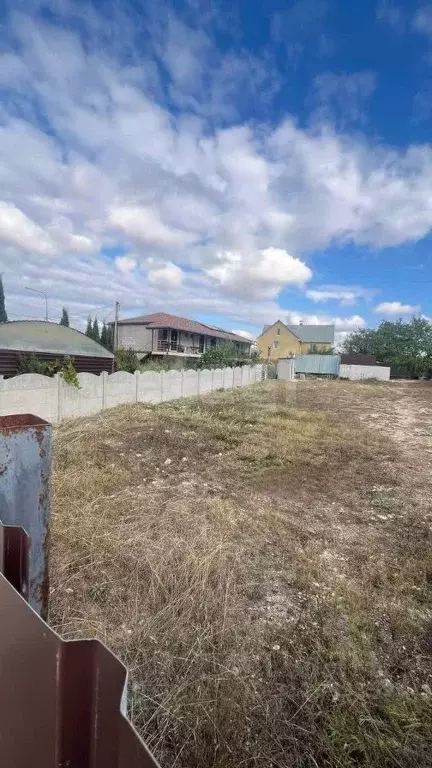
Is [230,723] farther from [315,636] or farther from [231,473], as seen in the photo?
[231,473]

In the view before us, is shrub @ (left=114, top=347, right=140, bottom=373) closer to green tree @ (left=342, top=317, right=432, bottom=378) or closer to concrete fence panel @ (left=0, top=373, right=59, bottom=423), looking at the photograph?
concrete fence panel @ (left=0, top=373, right=59, bottom=423)

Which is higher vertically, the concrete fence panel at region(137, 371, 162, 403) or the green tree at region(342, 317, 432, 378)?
the green tree at region(342, 317, 432, 378)

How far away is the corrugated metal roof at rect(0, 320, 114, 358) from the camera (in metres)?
11.5

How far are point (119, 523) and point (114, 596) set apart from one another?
102cm

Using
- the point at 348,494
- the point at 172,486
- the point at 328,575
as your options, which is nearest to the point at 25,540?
the point at 328,575

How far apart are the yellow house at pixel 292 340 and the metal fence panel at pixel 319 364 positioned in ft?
46.2

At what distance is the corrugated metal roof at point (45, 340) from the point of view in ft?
37.7

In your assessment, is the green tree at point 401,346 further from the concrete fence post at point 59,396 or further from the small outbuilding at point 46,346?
the concrete fence post at point 59,396

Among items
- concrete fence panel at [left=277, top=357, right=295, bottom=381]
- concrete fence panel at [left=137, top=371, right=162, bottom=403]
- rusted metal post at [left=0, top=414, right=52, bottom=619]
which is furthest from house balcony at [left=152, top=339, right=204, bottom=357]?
rusted metal post at [left=0, top=414, right=52, bottom=619]

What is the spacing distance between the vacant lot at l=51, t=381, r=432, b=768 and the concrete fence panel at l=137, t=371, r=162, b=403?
5756 mm

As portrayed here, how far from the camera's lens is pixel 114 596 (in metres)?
2.31

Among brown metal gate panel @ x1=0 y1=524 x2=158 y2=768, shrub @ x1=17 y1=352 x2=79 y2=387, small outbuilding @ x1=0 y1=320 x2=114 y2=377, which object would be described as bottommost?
brown metal gate panel @ x1=0 y1=524 x2=158 y2=768

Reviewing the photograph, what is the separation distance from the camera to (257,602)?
2.34 meters

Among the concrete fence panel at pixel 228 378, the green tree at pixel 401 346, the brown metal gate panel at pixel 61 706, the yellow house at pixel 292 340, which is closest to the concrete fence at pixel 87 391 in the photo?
the concrete fence panel at pixel 228 378
